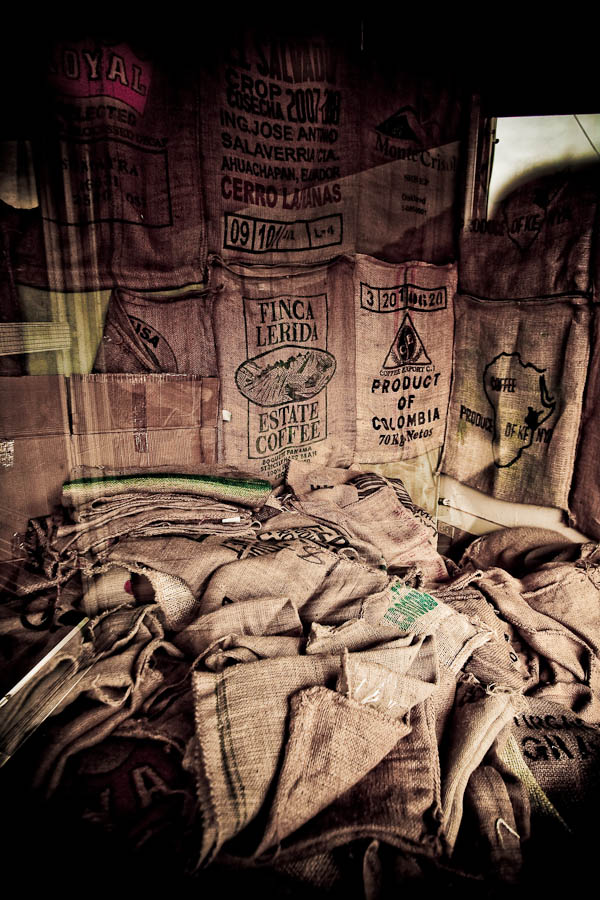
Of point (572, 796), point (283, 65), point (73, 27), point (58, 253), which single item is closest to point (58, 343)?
point (58, 253)

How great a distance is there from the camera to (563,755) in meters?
1.41

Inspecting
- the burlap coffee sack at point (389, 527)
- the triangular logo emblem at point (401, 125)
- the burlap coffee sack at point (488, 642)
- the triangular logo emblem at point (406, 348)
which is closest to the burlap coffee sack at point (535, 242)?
the triangular logo emblem at point (406, 348)

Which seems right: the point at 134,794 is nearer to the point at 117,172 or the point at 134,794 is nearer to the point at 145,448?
the point at 145,448

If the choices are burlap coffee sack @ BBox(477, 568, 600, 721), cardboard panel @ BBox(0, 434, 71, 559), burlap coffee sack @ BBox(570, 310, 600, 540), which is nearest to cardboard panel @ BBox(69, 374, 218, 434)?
cardboard panel @ BBox(0, 434, 71, 559)

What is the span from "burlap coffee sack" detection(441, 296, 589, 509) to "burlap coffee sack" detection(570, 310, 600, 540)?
4 centimetres

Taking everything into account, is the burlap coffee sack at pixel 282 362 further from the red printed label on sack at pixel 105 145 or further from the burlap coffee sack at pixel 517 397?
the burlap coffee sack at pixel 517 397

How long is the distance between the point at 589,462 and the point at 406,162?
161 cm

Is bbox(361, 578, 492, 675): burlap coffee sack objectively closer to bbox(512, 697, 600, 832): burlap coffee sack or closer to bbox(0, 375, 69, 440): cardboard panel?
bbox(512, 697, 600, 832): burlap coffee sack

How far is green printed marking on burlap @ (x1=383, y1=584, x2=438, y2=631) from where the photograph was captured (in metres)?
1.50

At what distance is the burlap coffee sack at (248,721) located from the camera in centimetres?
98

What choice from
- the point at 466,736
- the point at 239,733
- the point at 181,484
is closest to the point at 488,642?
the point at 466,736

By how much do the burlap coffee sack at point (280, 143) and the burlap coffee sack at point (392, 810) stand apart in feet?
5.86

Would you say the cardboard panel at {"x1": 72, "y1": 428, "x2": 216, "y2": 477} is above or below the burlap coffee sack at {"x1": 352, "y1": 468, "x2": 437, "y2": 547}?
above

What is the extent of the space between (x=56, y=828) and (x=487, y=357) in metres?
2.59
